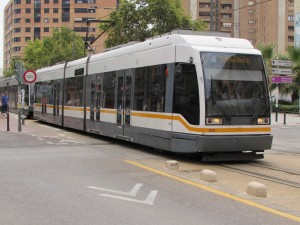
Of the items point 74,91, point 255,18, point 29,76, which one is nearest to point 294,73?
point 74,91

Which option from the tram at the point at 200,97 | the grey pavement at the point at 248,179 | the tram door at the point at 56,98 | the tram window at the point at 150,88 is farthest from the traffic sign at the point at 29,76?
the grey pavement at the point at 248,179

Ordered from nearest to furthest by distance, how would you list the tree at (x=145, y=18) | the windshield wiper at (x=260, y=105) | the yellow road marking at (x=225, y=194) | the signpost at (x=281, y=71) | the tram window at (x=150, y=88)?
the yellow road marking at (x=225, y=194)
the windshield wiper at (x=260, y=105)
the tram window at (x=150, y=88)
the signpost at (x=281, y=71)
the tree at (x=145, y=18)

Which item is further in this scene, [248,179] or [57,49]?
[57,49]

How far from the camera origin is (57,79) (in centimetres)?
2370

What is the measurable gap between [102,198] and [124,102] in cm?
756

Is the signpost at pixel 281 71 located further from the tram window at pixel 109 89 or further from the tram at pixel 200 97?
the tram at pixel 200 97

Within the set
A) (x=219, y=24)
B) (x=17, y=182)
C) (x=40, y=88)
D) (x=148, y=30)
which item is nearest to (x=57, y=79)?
(x=40, y=88)

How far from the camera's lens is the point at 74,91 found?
2075cm

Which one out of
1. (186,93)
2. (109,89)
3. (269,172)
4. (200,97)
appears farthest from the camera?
(109,89)

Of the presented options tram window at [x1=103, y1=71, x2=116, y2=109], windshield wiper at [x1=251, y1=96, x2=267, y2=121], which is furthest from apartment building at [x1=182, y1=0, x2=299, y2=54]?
windshield wiper at [x1=251, y1=96, x2=267, y2=121]

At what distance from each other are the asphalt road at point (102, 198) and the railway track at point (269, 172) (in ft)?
6.41

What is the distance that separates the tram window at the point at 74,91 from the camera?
19.6 meters

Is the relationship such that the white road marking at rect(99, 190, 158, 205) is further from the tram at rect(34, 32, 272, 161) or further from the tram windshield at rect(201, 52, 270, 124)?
the tram windshield at rect(201, 52, 270, 124)

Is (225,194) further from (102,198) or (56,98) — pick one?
(56,98)
